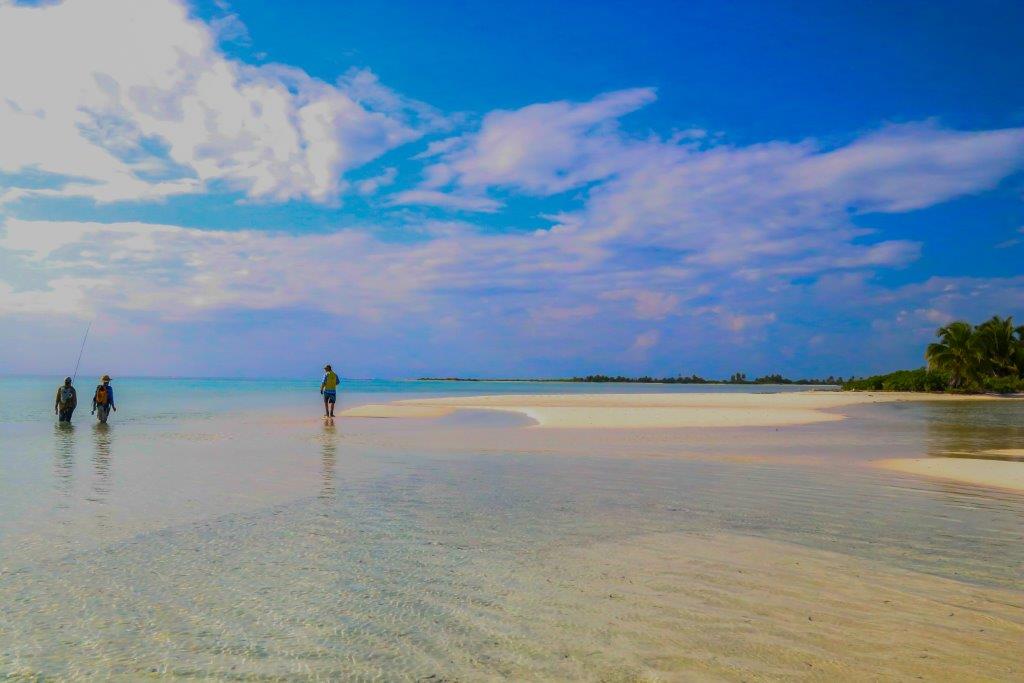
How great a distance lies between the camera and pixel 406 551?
8062mm

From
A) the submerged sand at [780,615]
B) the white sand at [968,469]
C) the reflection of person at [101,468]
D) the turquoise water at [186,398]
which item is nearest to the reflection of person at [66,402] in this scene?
the reflection of person at [101,468]

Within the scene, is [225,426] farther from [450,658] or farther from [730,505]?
[450,658]

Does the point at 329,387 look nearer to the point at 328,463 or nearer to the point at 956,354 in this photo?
the point at 328,463

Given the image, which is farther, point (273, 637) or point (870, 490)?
point (870, 490)

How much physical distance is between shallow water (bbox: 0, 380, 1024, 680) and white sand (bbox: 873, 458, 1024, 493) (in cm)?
107

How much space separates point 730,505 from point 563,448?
9.28 m

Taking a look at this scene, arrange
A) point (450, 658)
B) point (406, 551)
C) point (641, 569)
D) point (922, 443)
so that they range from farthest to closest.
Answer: point (922, 443) → point (406, 551) → point (641, 569) → point (450, 658)

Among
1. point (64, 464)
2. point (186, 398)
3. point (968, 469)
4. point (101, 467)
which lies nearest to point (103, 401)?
point (64, 464)

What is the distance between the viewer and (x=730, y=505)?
11.2 meters

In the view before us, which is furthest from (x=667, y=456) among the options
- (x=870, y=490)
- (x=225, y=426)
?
(x=225, y=426)

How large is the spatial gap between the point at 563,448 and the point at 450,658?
1535 centimetres

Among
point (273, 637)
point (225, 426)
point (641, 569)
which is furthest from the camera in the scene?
point (225, 426)

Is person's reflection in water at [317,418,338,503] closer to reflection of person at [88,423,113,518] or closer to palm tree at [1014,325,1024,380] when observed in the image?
reflection of person at [88,423,113,518]

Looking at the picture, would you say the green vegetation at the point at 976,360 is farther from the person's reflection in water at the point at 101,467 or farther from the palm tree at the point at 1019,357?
the person's reflection in water at the point at 101,467
